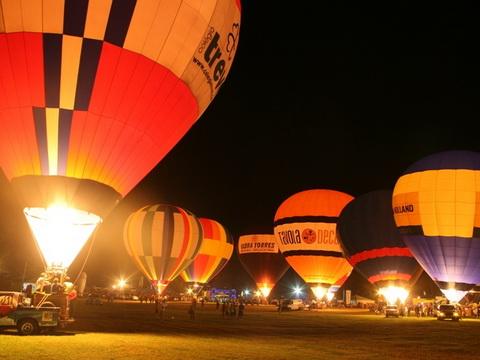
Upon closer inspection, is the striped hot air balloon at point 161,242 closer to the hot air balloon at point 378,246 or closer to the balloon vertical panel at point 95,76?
the hot air balloon at point 378,246

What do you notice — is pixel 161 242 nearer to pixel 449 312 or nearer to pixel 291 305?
pixel 291 305

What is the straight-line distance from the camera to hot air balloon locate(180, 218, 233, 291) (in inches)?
1692

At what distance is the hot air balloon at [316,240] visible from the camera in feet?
119

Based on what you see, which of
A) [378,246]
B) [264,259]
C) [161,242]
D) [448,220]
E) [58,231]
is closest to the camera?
[58,231]

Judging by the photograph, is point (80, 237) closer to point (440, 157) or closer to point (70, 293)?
point (70, 293)

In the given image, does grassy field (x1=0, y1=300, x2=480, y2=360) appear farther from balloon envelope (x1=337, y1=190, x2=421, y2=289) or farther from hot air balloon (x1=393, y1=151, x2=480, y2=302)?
balloon envelope (x1=337, y1=190, x2=421, y2=289)

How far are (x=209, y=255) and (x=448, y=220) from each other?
67.1 feet

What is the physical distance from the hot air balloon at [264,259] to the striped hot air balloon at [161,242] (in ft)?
50.6

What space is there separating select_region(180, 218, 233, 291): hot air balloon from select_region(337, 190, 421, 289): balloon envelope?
12.0 m

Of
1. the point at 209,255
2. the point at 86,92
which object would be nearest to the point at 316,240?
the point at 209,255

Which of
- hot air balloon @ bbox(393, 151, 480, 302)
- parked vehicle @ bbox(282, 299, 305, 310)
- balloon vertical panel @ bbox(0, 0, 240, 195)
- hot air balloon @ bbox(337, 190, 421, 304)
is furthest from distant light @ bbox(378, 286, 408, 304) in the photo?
balloon vertical panel @ bbox(0, 0, 240, 195)

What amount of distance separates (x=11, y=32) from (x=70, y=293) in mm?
6157

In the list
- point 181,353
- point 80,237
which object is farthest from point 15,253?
point 181,353

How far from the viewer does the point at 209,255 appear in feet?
141
